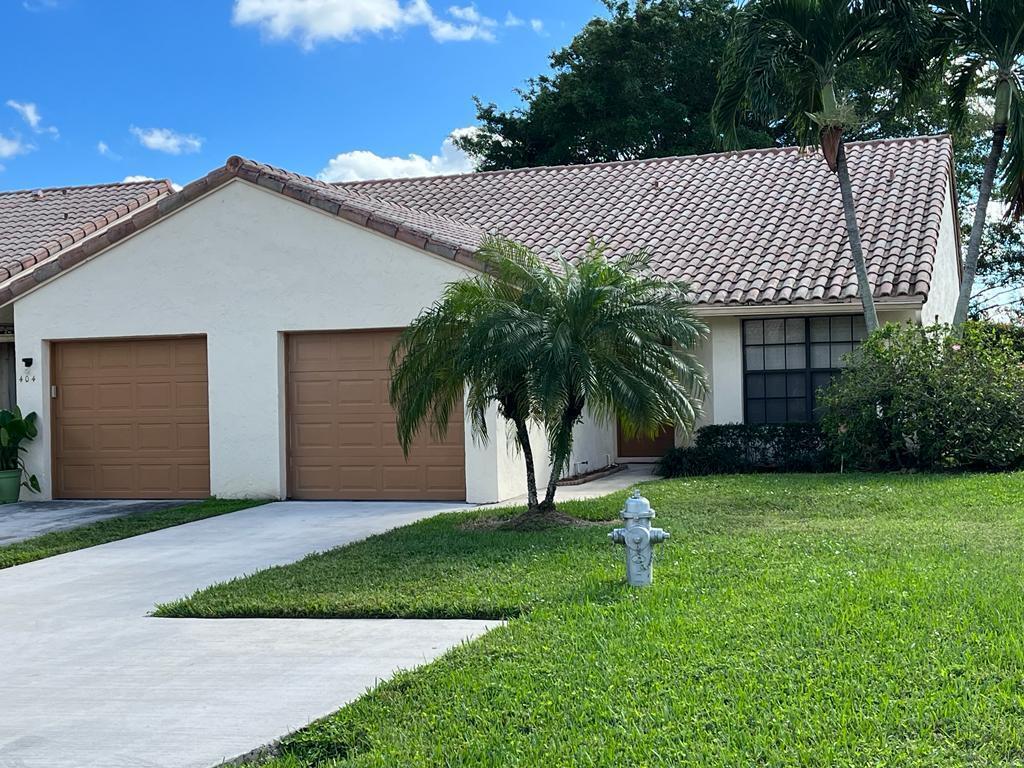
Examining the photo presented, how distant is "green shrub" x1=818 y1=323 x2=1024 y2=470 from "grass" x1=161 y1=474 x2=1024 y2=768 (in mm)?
4571

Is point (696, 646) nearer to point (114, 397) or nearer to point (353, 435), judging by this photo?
point (353, 435)

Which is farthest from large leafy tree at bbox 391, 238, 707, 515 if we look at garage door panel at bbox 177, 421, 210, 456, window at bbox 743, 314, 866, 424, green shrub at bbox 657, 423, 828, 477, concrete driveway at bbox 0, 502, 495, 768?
window at bbox 743, 314, 866, 424

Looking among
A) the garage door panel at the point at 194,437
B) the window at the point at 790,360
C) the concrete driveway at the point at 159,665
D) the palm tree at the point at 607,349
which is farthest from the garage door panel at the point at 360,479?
the window at the point at 790,360

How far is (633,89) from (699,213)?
15.6m

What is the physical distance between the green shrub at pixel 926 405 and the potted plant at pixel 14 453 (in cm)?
1108

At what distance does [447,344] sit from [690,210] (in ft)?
34.3

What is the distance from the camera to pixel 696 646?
6195mm

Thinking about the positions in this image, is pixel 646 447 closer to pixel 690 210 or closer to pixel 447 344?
pixel 690 210

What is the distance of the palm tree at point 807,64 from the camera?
653 inches

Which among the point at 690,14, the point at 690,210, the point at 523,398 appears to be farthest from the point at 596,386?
the point at 690,14

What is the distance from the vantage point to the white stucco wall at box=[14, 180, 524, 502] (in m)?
14.7

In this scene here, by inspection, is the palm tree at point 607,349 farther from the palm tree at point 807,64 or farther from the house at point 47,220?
the house at point 47,220

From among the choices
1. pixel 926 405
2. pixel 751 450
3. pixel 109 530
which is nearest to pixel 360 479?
pixel 109 530

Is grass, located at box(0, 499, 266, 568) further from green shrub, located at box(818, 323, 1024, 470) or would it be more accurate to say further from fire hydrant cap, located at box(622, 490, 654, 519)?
green shrub, located at box(818, 323, 1024, 470)
